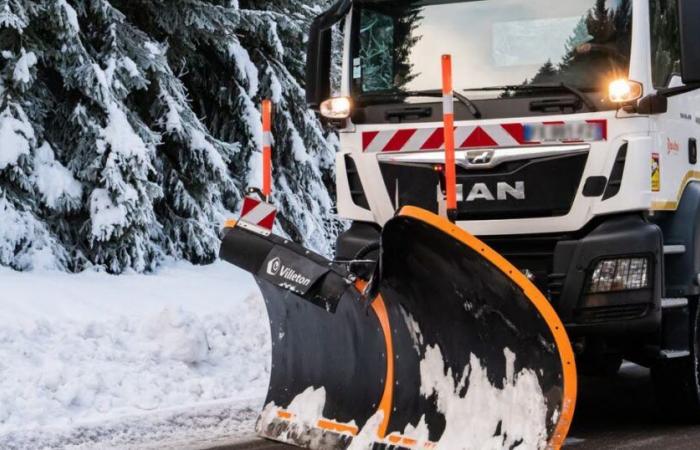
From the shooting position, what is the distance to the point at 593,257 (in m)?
6.29

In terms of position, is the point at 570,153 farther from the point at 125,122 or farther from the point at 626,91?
the point at 125,122

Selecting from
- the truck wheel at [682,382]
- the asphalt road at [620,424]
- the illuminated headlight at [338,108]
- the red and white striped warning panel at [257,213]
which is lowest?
the asphalt road at [620,424]

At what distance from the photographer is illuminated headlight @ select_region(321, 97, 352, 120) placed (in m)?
7.20

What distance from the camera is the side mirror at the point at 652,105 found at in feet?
21.0

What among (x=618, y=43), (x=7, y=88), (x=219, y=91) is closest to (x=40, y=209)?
(x=7, y=88)

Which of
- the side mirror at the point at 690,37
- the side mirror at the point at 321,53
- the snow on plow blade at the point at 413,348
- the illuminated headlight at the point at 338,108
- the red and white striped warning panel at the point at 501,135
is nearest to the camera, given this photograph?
the snow on plow blade at the point at 413,348

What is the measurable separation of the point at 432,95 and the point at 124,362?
9.16 ft

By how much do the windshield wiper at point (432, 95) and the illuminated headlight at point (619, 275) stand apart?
1.10 m

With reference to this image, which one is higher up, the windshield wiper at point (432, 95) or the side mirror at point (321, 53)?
the side mirror at point (321, 53)

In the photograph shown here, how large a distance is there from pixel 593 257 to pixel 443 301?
3.44 feet

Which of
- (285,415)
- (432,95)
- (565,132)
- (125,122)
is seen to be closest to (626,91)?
(565,132)

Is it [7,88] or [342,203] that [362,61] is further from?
[7,88]

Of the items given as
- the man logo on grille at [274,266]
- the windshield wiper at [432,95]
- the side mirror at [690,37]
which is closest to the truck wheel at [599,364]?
the windshield wiper at [432,95]

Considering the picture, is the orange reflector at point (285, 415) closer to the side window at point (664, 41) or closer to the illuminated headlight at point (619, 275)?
the illuminated headlight at point (619, 275)
